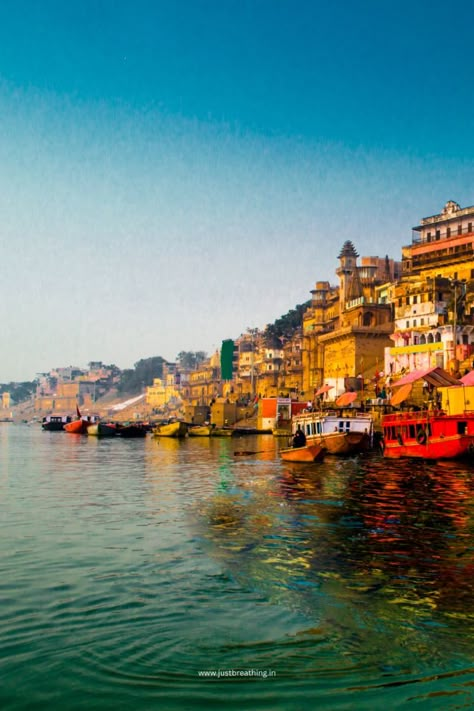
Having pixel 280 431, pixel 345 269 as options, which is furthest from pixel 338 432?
pixel 345 269

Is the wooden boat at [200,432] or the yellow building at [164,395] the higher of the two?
the yellow building at [164,395]

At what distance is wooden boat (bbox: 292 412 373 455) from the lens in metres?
37.5

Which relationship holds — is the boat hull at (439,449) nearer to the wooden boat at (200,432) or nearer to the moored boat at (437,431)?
the moored boat at (437,431)

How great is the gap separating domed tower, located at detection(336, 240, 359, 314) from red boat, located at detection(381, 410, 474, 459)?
40688mm

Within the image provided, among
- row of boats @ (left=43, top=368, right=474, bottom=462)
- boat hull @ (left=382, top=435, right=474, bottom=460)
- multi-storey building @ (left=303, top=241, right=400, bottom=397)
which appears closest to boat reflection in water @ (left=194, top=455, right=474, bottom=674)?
boat hull @ (left=382, top=435, right=474, bottom=460)

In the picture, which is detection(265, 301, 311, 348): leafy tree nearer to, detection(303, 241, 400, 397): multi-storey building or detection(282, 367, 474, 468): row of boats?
detection(303, 241, 400, 397): multi-storey building

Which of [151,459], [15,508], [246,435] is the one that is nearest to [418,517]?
[15,508]

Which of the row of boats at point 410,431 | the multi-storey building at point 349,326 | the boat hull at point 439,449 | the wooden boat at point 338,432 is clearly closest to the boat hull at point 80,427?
the multi-storey building at point 349,326

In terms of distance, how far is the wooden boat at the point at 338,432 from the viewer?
123 feet

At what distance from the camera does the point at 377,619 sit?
8.54 meters

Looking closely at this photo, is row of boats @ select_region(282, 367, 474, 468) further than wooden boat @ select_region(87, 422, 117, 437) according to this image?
No

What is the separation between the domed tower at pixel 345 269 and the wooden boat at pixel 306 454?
1759 inches

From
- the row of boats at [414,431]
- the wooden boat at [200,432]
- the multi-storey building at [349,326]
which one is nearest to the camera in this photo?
the row of boats at [414,431]

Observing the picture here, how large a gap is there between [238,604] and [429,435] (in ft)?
86.1
